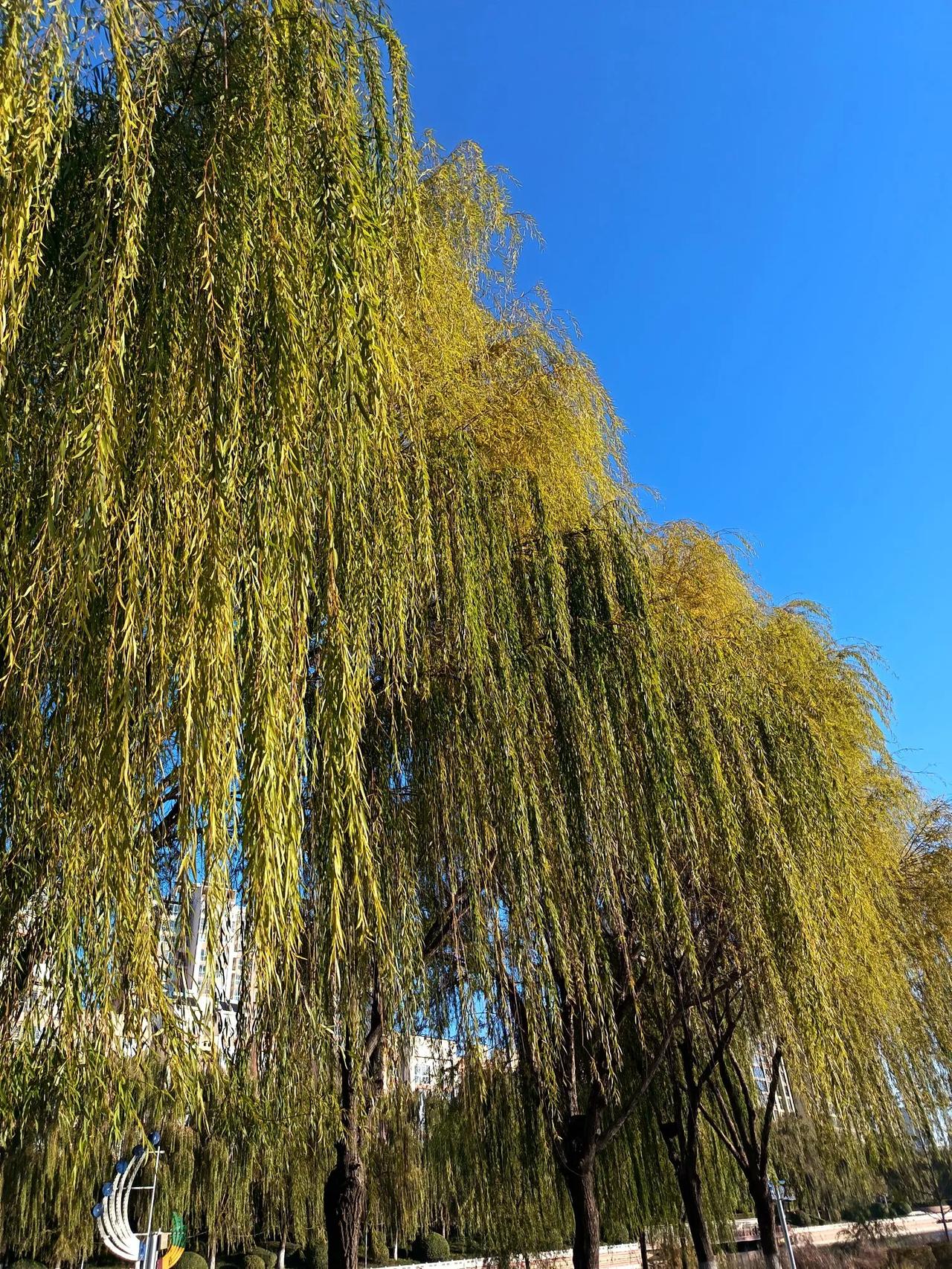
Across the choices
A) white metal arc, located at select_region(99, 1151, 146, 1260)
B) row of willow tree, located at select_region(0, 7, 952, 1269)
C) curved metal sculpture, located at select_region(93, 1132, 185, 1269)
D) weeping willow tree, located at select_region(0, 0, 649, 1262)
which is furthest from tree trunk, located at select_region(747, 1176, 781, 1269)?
weeping willow tree, located at select_region(0, 0, 649, 1262)

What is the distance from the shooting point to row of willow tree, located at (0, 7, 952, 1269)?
2.09 meters

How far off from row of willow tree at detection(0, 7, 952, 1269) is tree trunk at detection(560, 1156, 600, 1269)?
58mm

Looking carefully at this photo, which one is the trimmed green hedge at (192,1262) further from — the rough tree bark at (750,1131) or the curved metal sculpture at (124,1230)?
the rough tree bark at (750,1131)

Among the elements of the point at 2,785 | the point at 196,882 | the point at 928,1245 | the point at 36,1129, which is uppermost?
the point at 2,785

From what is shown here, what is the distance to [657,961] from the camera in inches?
208

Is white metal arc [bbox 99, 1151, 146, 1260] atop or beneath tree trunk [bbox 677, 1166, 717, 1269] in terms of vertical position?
atop

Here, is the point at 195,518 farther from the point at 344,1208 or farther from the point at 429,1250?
the point at 429,1250

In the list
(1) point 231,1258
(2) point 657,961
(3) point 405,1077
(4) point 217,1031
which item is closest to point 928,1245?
(1) point 231,1258

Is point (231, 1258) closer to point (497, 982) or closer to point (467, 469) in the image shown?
point (497, 982)

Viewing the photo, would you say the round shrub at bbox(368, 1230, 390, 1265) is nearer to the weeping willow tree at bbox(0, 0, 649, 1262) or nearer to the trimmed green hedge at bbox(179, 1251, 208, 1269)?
the trimmed green hedge at bbox(179, 1251, 208, 1269)

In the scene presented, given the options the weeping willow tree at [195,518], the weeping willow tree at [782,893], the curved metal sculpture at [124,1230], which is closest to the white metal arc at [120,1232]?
the curved metal sculpture at [124,1230]

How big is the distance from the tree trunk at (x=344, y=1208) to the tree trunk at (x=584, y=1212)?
2311 mm

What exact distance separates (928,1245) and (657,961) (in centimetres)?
1487

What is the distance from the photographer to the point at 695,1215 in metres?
7.52
